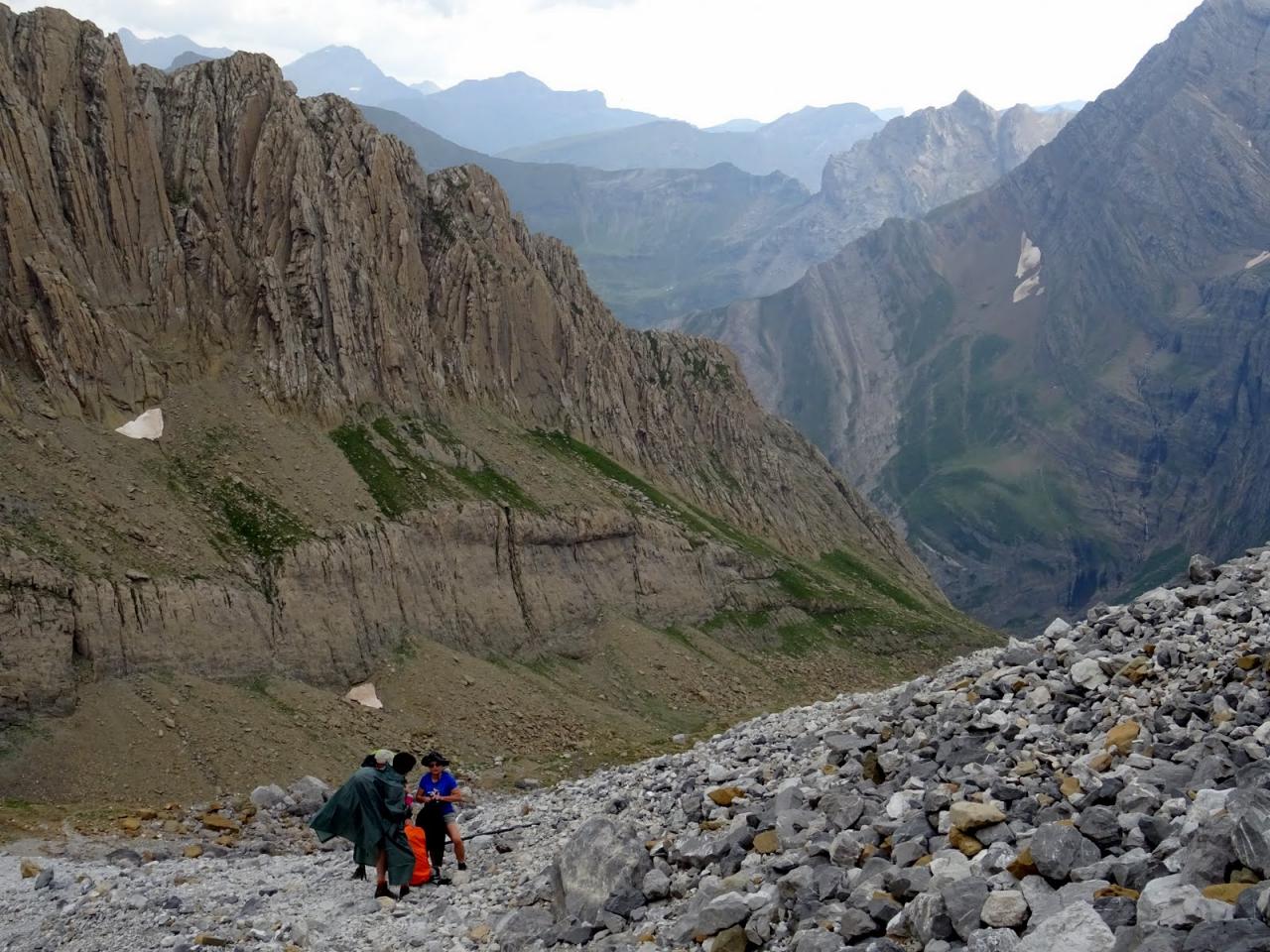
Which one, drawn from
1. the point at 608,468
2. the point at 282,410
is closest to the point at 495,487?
the point at 282,410

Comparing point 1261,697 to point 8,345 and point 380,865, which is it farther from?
point 8,345

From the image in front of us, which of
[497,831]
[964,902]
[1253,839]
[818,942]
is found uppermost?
[1253,839]

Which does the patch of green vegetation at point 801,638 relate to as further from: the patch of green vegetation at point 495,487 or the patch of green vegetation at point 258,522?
the patch of green vegetation at point 258,522

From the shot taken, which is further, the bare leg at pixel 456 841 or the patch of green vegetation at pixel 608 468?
the patch of green vegetation at pixel 608 468

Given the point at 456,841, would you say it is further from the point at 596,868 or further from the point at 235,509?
the point at 235,509

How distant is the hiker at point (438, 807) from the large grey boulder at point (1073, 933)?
12.2 m

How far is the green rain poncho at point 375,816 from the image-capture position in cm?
1998

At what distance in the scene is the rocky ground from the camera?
12.0 m

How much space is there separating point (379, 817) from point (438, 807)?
137cm

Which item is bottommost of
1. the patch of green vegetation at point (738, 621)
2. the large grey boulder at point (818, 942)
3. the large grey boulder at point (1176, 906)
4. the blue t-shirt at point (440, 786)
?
the patch of green vegetation at point (738, 621)

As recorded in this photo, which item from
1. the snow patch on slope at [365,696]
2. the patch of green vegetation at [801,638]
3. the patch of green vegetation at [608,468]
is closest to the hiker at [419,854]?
the snow patch on slope at [365,696]

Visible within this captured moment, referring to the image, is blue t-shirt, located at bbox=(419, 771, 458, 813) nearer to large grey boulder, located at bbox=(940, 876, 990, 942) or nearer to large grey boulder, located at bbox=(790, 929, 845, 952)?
large grey boulder, located at bbox=(790, 929, 845, 952)

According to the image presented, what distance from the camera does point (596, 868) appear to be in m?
17.5

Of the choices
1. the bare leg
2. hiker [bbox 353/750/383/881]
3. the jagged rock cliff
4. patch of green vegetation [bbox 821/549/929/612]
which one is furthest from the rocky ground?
patch of green vegetation [bbox 821/549/929/612]
